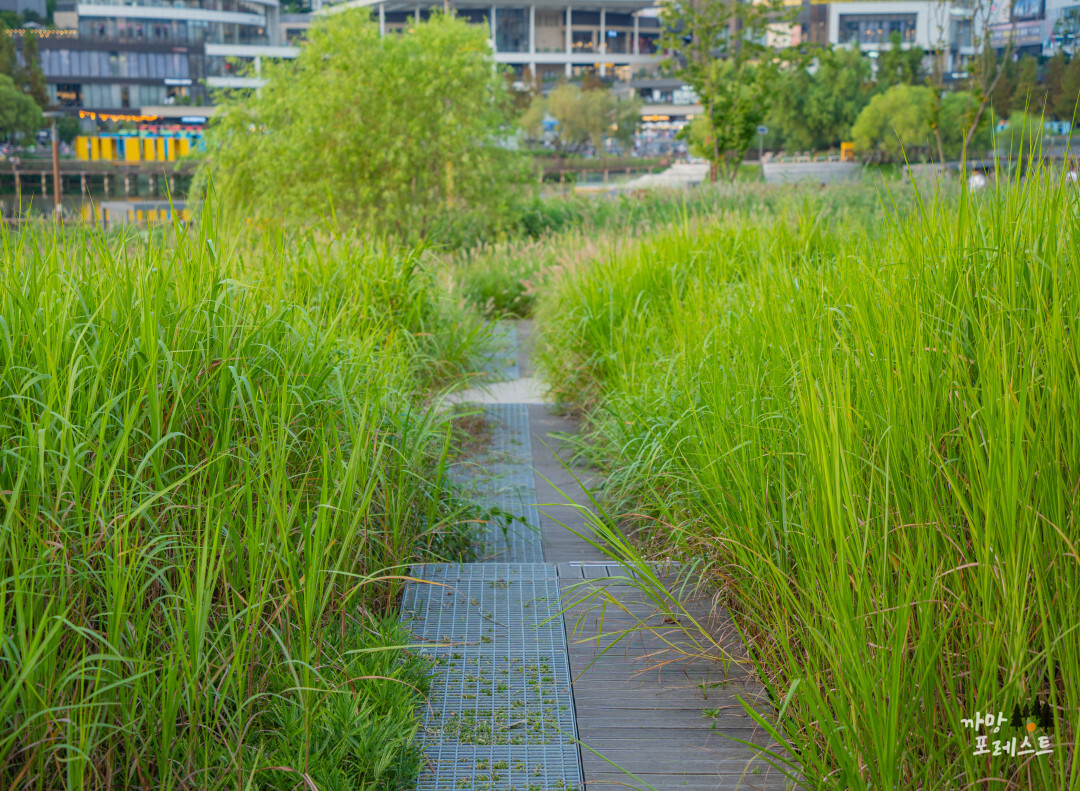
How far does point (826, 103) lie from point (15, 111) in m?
31.8

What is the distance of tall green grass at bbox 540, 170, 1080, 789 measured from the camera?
1642mm

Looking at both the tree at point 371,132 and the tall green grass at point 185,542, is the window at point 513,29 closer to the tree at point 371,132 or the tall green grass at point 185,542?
the tree at point 371,132

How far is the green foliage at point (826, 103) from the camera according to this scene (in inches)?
1526

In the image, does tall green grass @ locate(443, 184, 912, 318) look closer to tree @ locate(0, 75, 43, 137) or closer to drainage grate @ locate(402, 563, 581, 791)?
drainage grate @ locate(402, 563, 581, 791)

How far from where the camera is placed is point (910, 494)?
6.63ft

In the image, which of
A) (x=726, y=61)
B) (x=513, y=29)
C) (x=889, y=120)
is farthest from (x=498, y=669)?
(x=513, y=29)

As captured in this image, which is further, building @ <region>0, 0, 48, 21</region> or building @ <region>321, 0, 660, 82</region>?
building @ <region>321, 0, 660, 82</region>

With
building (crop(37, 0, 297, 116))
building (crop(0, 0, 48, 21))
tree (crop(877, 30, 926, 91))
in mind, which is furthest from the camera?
building (crop(37, 0, 297, 116))

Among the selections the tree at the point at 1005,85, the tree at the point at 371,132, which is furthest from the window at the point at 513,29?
the tree at the point at 371,132

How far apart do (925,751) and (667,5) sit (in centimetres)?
1872

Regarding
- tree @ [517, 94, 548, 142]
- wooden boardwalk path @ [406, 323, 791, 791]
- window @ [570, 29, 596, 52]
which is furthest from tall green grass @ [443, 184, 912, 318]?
window @ [570, 29, 596, 52]

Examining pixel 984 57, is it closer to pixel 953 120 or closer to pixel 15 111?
pixel 953 120

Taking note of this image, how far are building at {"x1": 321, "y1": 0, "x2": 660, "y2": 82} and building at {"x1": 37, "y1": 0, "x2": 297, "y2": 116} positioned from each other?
607 inches

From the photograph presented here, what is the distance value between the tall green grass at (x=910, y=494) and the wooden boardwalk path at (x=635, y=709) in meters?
0.13
